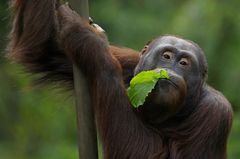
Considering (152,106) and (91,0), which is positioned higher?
(152,106)

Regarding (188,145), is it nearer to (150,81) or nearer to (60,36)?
(150,81)

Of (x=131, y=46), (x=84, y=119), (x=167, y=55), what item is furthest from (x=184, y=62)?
(x=131, y=46)

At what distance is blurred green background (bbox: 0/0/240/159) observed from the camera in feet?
40.4

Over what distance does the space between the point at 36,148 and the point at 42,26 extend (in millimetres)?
6593

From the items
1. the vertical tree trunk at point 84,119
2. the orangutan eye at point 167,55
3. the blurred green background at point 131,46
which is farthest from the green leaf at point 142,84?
the blurred green background at point 131,46

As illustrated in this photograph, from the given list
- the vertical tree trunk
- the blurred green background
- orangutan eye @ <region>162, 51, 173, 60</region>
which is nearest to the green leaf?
orangutan eye @ <region>162, 51, 173, 60</region>

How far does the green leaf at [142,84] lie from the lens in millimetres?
7785

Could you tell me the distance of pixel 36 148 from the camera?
14547 mm

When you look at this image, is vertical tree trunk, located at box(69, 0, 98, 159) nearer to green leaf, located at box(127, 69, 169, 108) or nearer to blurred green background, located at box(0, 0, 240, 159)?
green leaf, located at box(127, 69, 169, 108)

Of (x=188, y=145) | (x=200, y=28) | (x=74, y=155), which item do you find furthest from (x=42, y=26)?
(x=74, y=155)

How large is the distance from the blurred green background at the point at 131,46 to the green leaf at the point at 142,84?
3903 mm

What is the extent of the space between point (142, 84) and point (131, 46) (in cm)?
583

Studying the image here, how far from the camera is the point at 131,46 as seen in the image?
1363 centimetres

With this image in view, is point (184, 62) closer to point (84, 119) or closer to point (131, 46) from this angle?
point (84, 119)
